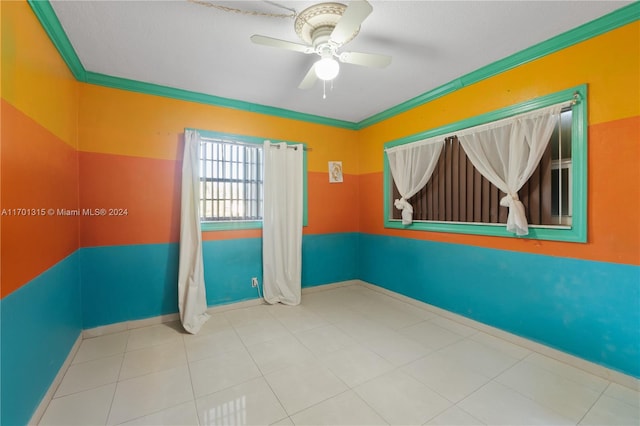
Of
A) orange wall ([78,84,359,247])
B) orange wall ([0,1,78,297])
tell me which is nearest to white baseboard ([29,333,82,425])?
orange wall ([0,1,78,297])

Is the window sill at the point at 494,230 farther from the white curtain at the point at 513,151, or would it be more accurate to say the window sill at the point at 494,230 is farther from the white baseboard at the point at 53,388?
the white baseboard at the point at 53,388

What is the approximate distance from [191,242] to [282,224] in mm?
1130

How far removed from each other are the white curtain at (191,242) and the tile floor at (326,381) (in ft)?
0.91

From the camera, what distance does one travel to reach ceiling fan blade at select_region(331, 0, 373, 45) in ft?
4.43

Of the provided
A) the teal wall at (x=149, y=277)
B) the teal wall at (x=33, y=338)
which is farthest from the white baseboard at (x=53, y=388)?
the teal wall at (x=149, y=277)

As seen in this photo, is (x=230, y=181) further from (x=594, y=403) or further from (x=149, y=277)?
(x=594, y=403)

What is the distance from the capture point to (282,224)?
355 cm

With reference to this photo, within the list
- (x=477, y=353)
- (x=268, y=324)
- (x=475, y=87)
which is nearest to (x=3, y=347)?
(x=268, y=324)

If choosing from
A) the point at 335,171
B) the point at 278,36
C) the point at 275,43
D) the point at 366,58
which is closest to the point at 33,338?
the point at 275,43

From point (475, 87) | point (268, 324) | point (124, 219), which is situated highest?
point (475, 87)

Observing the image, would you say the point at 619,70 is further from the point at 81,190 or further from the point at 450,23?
the point at 81,190

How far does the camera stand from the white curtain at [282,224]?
3.44 metres

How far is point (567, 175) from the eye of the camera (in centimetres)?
218

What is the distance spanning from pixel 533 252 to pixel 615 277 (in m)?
0.50
